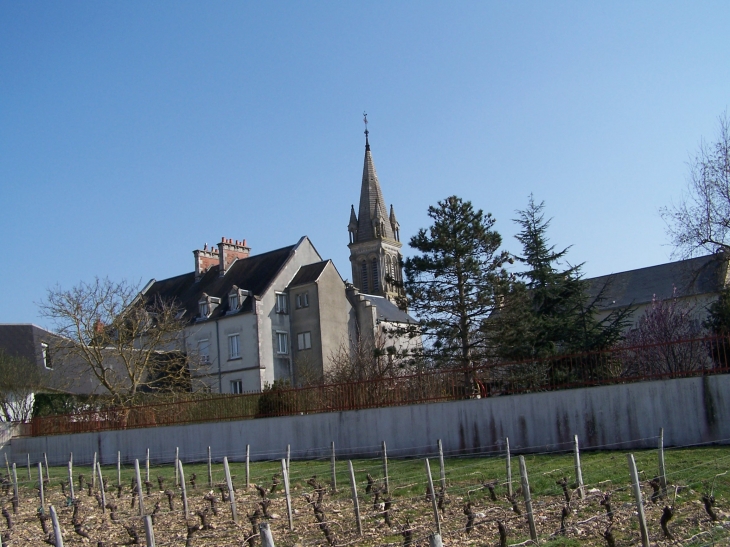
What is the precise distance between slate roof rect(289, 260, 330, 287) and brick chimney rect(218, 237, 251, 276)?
619 cm

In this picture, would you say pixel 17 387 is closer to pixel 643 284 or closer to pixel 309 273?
pixel 309 273

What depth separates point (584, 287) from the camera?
119 ft

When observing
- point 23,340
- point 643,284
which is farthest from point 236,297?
point 643,284

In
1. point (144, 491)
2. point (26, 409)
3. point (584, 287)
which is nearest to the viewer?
point (144, 491)

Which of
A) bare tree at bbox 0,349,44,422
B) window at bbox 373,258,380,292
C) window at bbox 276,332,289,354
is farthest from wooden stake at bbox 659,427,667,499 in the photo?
window at bbox 373,258,380,292

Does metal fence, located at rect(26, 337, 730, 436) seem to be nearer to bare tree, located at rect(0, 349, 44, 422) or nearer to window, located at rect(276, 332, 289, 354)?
bare tree, located at rect(0, 349, 44, 422)

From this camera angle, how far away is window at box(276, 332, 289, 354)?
50188 mm

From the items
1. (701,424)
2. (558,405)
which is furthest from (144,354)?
(701,424)

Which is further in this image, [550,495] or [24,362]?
[24,362]

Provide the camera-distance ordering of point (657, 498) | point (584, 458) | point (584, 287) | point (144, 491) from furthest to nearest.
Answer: point (584, 287)
point (144, 491)
point (584, 458)
point (657, 498)

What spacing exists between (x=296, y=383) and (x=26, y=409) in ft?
53.0

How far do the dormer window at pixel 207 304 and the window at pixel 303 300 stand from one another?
528 centimetres

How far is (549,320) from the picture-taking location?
34656mm

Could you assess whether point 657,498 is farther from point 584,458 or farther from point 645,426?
point 645,426
